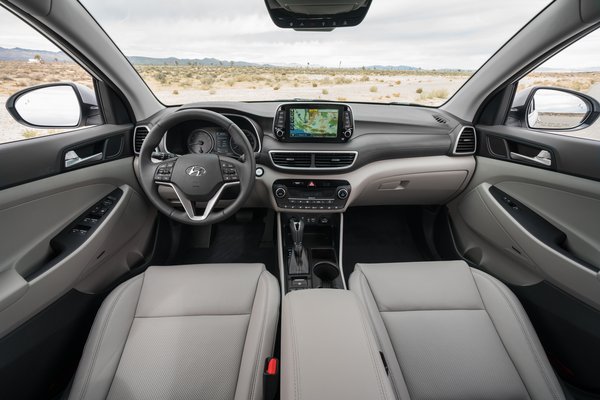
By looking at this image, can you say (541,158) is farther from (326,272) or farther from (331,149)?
(326,272)

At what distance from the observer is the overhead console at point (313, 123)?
227 centimetres

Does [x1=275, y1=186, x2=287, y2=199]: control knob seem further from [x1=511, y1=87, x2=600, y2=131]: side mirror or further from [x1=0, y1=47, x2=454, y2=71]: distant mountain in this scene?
[x1=511, y1=87, x2=600, y2=131]: side mirror

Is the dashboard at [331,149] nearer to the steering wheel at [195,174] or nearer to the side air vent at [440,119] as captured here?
the side air vent at [440,119]

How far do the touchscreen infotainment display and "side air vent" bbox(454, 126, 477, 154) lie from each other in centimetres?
94

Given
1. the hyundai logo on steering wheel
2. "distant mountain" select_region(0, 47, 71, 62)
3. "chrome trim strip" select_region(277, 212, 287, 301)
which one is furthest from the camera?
"chrome trim strip" select_region(277, 212, 287, 301)

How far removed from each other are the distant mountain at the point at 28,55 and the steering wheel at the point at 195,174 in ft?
2.25

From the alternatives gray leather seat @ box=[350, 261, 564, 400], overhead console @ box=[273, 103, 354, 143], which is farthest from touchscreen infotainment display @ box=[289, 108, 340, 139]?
gray leather seat @ box=[350, 261, 564, 400]

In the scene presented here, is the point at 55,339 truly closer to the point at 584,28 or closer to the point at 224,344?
the point at 224,344

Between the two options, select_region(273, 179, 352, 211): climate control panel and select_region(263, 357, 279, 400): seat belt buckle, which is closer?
select_region(263, 357, 279, 400): seat belt buckle

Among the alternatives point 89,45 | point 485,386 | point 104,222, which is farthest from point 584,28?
point 104,222

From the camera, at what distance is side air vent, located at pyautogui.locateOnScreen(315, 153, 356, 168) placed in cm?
232

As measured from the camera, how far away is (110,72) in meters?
2.01

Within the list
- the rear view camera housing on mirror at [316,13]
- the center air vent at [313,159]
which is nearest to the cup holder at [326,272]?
the center air vent at [313,159]

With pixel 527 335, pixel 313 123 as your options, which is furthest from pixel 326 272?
pixel 527 335
